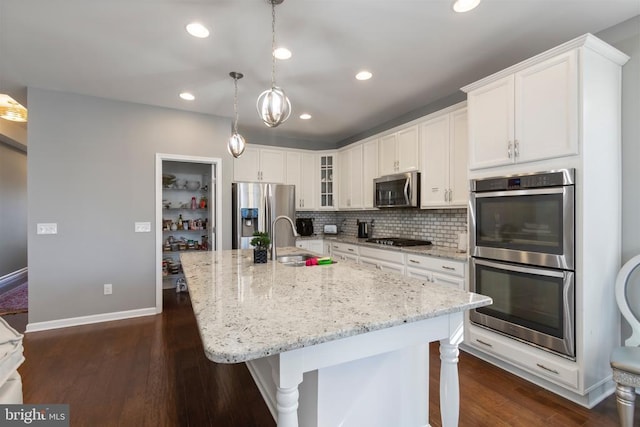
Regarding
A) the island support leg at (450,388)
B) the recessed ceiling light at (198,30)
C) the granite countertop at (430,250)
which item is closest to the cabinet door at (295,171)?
the granite countertop at (430,250)

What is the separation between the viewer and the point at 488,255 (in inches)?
93.0

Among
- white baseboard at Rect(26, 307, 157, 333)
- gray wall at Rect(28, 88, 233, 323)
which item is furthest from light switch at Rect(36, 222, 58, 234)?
white baseboard at Rect(26, 307, 157, 333)

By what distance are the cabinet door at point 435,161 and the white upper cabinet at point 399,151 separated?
0.14 metres

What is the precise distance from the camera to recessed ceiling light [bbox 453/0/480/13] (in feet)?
5.98

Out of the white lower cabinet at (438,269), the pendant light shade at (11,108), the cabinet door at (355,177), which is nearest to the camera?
the white lower cabinet at (438,269)

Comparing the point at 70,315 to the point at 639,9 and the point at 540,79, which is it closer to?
the point at 540,79

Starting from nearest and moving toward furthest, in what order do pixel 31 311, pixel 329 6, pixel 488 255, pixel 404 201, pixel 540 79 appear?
pixel 329 6 < pixel 540 79 < pixel 488 255 < pixel 31 311 < pixel 404 201

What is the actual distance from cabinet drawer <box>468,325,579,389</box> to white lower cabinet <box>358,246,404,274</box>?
941 millimetres

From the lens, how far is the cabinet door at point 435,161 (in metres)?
3.11

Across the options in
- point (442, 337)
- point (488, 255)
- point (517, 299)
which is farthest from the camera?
point (488, 255)

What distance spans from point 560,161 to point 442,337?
5.18 ft

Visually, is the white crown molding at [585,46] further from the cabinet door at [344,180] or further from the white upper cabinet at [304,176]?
the white upper cabinet at [304,176]

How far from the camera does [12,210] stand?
5.70 meters

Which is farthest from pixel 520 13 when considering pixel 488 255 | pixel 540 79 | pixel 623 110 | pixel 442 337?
pixel 442 337
